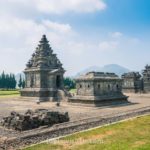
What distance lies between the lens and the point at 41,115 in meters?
18.8

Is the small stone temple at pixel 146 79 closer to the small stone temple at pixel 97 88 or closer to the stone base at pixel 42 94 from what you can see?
the small stone temple at pixel 97 88

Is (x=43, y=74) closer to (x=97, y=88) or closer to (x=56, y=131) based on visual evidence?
(x=97, y=88)

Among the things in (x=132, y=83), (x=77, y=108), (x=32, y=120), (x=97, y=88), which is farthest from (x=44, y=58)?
(x=32, y=120)

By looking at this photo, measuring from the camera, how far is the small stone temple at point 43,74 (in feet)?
145

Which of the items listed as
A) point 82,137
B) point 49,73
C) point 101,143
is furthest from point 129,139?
point 49,73

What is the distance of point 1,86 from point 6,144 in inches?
3106

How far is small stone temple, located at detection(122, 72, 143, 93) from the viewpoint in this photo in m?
61.3

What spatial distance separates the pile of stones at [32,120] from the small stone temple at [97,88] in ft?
47.4

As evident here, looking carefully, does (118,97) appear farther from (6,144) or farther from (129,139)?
(6,144)

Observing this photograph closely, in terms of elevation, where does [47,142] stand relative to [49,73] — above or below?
below

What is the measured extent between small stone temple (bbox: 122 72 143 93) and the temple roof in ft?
71.7

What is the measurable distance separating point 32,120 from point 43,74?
27.7 metres

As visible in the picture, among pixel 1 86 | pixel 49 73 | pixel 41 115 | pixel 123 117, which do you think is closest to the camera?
pixel 41 115

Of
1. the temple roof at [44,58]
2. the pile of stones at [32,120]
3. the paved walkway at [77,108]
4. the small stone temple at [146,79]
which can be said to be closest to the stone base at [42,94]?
the paved walkway at [77,108]
